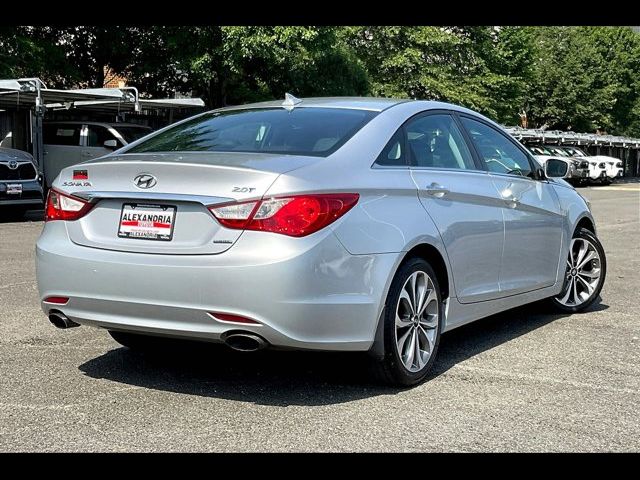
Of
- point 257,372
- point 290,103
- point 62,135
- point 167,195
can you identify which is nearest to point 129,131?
point 62,135

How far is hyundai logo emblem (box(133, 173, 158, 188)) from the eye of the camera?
445 centimetres

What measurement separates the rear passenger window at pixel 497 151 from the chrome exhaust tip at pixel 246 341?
92.3 inches

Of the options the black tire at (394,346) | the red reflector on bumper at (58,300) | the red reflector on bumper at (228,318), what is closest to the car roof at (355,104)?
the black tire at (394,346)

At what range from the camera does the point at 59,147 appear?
2030 cm

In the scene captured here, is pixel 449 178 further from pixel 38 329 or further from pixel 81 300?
pixel 38 329

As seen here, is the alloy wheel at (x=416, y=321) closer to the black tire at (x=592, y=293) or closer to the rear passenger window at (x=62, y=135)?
the black tire at (x=592, y=293)

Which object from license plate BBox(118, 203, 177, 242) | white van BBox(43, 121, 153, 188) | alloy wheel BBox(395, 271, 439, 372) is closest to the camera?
license plate BBox(118, 203, 177, 242)

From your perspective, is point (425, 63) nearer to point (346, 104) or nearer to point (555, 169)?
point (555, 169)

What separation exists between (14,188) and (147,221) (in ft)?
38.4

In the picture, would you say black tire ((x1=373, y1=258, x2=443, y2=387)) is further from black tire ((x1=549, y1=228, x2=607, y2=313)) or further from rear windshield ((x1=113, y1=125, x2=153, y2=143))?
rear windshield ((x1=113, y1=125, x2=153, y2=143))

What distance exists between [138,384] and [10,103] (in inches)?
680

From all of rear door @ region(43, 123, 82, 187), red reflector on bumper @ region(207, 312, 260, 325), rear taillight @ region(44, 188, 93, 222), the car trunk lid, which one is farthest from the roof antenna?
rear door @ region(43, 123, 82, 187)

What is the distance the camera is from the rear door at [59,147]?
20.1 m

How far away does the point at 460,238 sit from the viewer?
210 inches
